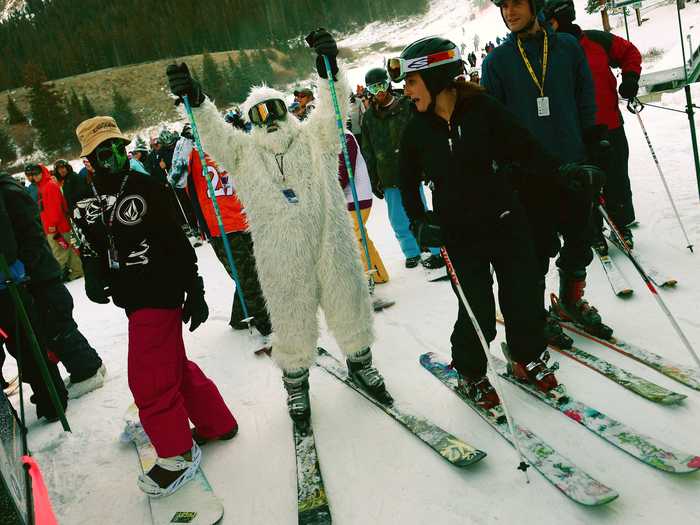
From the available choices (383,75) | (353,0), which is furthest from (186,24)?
(383,75)

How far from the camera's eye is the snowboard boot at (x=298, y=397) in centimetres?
316

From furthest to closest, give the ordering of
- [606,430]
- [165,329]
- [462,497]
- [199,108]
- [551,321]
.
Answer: [551,321] → [199,108] → [165,329] → [606,430] → [462,497]

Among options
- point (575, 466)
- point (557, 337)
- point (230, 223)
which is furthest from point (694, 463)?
point (230, 223)

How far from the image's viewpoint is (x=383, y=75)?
5426 millimetres

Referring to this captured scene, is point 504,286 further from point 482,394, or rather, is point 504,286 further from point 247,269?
point 247,269

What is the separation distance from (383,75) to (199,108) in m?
2.95

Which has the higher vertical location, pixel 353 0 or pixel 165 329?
pixel 353 0

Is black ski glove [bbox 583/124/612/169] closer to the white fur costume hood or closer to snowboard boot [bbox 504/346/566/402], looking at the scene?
snowboard boot [bbox 504/346/566/402]

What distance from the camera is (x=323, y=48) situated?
305 cm

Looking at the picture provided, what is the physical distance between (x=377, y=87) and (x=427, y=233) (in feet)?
10.9

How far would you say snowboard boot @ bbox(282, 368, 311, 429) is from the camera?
316 cm

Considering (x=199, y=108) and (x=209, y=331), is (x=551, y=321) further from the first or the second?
(x=209, y=331)

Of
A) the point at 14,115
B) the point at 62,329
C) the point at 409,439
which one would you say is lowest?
the point at 409,439

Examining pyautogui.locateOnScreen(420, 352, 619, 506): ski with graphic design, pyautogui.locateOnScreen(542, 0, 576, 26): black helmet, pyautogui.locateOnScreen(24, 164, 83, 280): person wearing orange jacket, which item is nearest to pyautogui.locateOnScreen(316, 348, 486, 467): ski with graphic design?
pyautogui.locateOnScreen(420, 352, 619, 506): ski with graphic design
